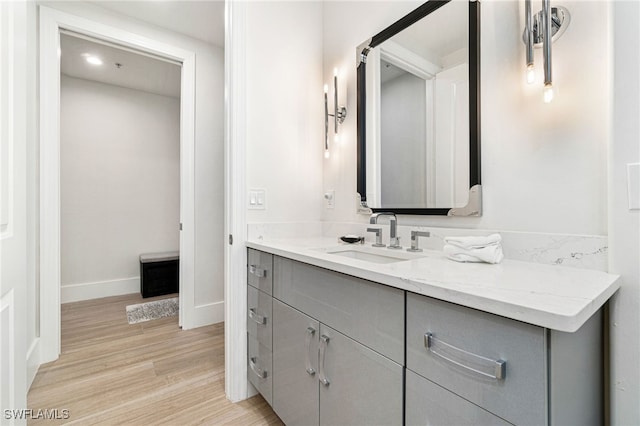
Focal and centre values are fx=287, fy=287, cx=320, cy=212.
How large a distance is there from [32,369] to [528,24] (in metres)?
3.13

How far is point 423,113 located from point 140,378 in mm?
2300

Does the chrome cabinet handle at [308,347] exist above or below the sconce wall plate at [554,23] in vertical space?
below

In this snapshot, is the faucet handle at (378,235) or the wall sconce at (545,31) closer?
the wall sconce at (545,31)

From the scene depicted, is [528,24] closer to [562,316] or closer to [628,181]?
[628,181]

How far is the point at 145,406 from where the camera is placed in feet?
5.11

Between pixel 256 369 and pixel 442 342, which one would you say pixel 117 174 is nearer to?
pixel 256 369

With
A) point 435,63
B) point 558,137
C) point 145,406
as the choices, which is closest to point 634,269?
point 558,137

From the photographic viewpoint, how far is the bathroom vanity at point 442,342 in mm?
561

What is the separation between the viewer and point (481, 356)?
620 mm

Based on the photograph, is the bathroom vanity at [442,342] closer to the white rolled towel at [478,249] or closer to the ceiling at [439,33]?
the white rolled towel at [478,249]

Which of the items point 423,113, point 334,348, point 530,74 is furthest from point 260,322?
point 530,74

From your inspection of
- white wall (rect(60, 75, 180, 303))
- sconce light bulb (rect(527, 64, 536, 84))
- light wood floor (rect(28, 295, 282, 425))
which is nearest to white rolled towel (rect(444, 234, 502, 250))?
sconce light bulb (rect(527, 64, 536, 84))

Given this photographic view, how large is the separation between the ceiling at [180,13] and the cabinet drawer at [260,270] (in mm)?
1981

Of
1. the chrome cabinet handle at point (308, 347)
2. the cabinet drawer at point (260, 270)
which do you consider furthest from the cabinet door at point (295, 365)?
the cabinet drawer at point (260, 270)
